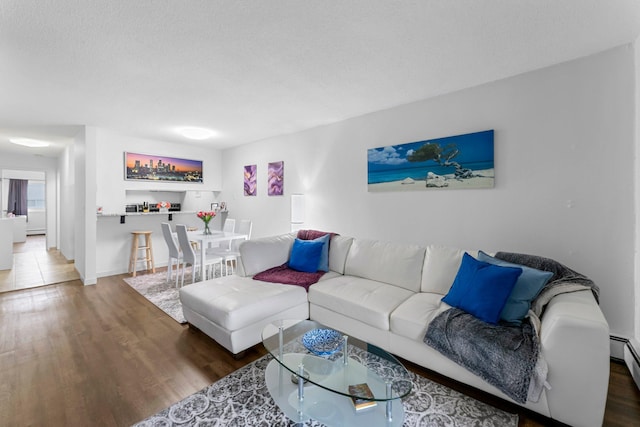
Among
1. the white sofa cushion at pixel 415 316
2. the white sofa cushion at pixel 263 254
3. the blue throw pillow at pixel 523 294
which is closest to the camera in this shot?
the blue throw pillow at pixel 523 294

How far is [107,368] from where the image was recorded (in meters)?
2.12

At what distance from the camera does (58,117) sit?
3797mm

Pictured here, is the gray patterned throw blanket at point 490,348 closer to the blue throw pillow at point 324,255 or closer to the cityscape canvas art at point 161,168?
the blue throw pillow at point 324,255

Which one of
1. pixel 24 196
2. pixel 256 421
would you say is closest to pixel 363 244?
pixel 256 421

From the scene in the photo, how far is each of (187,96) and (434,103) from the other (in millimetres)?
2823

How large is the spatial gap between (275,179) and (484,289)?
12.6 ft

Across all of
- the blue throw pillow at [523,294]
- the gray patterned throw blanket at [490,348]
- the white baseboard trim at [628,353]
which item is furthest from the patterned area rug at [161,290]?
the white baseboard trim at [628,353]

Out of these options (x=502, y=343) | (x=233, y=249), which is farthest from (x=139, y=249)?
(x=502, y=343)

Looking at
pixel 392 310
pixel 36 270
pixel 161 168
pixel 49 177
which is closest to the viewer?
pixel 392 310

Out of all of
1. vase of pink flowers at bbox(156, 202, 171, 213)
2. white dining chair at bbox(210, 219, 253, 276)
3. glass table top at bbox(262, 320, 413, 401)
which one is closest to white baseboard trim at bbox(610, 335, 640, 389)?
glass table top at bbox(262, 320, 413, 401)

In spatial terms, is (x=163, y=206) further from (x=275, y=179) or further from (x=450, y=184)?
(x=450, y=184)

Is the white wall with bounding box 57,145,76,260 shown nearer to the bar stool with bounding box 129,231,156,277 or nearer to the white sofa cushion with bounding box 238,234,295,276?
the bar stool with bounding box 129,231,156,277

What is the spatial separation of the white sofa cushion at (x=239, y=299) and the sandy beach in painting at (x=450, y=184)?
1725mm

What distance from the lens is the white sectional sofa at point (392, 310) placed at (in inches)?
58.1
